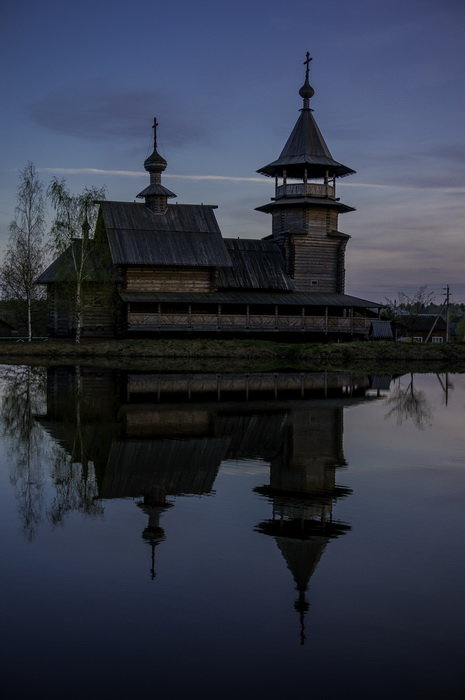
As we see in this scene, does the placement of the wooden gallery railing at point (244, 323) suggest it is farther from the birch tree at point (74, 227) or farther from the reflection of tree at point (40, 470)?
the reflection of tree at point (40, 470)

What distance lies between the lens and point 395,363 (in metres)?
47.7

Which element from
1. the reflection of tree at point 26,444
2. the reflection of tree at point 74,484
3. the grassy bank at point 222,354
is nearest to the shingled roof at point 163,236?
the grassy bank at point 222,354

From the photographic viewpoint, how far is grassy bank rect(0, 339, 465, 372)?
4278cm

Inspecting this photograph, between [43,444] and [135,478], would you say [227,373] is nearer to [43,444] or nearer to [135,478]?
[43,444]

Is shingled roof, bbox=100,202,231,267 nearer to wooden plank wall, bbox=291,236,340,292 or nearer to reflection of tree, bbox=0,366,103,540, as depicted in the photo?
wooden plank wall, bbox=291,236,340,292

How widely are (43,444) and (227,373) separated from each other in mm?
20808

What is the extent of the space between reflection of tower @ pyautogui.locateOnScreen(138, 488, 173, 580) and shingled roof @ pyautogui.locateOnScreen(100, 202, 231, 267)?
3833cm

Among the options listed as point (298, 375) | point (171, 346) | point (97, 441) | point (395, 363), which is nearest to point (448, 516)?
point (97, 441)

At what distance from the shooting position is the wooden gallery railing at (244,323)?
47.1 m

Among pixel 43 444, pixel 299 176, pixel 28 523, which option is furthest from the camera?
pixel 299 176

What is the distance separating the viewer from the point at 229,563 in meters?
7.56

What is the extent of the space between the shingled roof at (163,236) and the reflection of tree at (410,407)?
23579 mm

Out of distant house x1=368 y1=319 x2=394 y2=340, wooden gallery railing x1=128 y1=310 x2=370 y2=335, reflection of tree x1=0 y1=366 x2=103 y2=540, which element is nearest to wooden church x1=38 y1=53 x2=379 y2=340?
wooden gallery railing x1=128 y1=310 x2=370 y2=335

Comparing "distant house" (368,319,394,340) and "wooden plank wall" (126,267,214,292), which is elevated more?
"wooden plank wall" (126,267,214,292)
